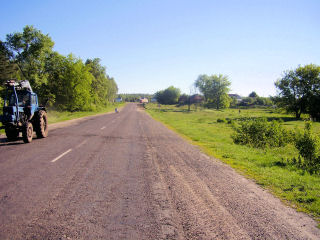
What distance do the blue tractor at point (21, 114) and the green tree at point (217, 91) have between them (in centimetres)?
8298

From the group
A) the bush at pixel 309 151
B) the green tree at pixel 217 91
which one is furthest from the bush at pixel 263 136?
the green tree at pixel 217 91

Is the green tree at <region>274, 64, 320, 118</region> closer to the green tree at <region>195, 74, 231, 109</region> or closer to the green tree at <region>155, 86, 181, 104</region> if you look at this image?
the green tree at <region>195, 74, 231, 109</region>

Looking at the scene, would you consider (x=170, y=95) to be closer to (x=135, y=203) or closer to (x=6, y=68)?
(x=6, y=68)

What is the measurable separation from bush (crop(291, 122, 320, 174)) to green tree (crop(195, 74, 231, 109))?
Answer: 82.2 m

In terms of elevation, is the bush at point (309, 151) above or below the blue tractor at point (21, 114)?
below


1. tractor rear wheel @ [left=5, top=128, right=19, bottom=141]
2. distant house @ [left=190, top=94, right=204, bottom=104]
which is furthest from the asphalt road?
distant house @ [left=190, top=94, right=204, bottom=104]

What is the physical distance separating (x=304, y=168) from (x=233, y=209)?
5.35 m

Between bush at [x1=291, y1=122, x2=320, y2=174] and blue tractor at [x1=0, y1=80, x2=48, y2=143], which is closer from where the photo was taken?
bush at [x1=291, y1=122, x2=320, y2=174]

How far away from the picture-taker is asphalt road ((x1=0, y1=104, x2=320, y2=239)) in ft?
10.6

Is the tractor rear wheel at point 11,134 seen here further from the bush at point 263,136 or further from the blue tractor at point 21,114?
the bush at point 263,136

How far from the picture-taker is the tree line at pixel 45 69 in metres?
41.2

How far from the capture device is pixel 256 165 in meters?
7.69

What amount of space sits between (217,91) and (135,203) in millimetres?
90735

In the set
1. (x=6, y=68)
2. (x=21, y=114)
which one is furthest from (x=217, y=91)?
(x=21, y=114)
